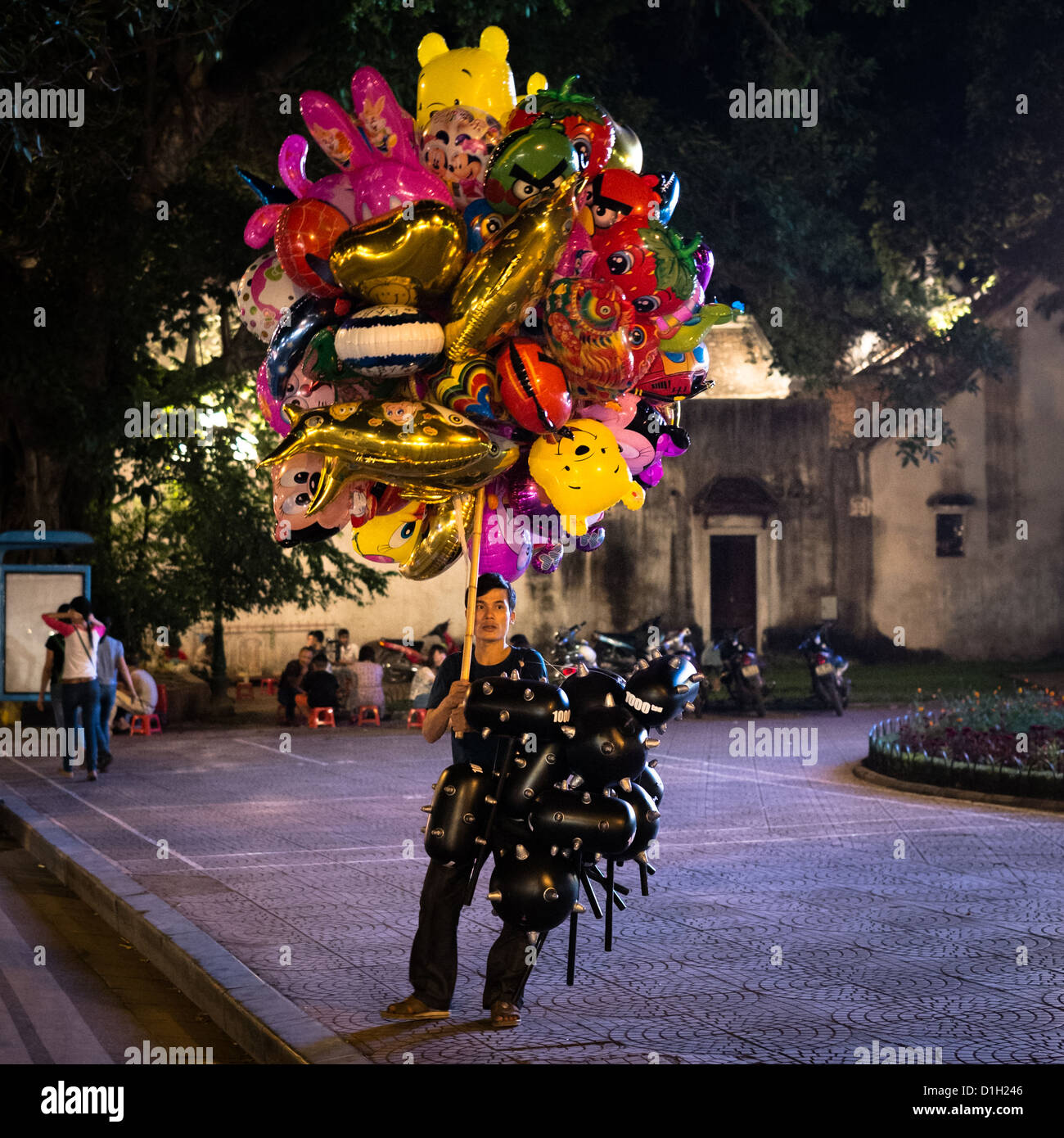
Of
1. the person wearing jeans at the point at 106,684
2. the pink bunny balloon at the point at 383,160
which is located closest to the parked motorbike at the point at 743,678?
the person wearing jeans at the point at 106,684

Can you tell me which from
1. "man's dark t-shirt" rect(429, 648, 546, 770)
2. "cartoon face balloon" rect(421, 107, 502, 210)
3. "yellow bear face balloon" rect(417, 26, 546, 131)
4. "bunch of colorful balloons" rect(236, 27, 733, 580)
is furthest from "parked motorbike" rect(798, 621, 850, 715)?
"cartoon face balloon" rect(421, 107, 502, 210)

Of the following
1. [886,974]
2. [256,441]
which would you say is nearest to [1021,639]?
[256,441]

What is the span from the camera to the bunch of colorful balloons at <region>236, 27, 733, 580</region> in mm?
→ 5914

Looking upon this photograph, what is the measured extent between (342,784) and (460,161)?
383 inches

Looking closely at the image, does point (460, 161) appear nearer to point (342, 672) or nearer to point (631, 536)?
point (342, 672)

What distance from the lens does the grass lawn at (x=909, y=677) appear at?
25.8 metres

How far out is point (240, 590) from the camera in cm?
2275

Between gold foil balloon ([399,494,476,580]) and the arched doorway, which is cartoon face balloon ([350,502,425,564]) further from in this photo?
the arched doorway

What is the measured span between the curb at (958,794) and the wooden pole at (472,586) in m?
8.15

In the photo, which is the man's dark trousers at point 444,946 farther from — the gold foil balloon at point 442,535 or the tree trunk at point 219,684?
the tree trunk at point 219,684

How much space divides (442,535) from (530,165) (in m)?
1.65

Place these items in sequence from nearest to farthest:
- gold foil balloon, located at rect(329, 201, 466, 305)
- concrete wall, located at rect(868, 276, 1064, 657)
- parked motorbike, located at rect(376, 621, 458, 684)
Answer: gold foil balloon, located at rect(329, 201, 466, 305)
parked motorbike, located at rect(376, 621, 458, 684)
concrete wall, located at rect(868, 276, 1064, 657)

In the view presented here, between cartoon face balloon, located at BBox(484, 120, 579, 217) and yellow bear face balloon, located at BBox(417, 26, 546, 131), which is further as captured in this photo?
yellow bear face balloon, located at BBox(417, 26, 546, 131)

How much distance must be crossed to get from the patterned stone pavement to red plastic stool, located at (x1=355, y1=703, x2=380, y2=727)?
6743 mm
